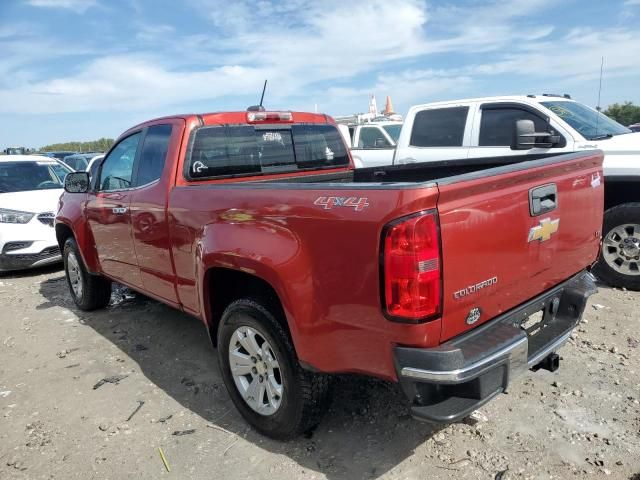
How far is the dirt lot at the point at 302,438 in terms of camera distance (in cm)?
258

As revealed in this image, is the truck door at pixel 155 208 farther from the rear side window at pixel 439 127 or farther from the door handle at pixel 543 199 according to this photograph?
the rear side window at pixel 439 127

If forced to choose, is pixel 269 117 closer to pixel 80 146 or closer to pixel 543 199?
pixel 543 199

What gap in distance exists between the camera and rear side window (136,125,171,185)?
3.53m

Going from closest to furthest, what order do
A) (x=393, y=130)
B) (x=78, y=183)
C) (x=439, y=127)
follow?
(x=78, y=183), (x=439, y=127), (x=393, y=130)

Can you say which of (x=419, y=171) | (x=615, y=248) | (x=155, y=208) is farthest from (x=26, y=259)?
(x=615, y=248)

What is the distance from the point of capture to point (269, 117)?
385 centimetres

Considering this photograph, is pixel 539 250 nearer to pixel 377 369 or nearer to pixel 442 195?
pixel 442 195

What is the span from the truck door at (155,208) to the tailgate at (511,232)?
2100mm

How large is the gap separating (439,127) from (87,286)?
467cm

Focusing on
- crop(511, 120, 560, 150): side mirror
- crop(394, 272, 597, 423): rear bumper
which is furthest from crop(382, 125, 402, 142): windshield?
crop(394, 272, 597, 423): rear bumper

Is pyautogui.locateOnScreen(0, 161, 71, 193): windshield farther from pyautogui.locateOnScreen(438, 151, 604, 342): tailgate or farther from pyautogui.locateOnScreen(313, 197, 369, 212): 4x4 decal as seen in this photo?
pyautogui.locateOnScreen(438, 151, 604, 342): tailgate

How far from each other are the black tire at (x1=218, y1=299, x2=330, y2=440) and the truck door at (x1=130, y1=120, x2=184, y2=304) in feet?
3.04

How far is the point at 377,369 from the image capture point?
214cm

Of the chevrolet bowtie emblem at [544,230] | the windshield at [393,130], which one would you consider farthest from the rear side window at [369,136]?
the chevrolet bowtie emblem at [544,230]
